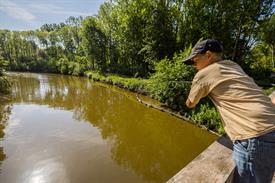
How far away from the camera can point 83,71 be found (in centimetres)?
2994

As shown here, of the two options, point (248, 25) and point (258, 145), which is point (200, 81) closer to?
point (258, 145)

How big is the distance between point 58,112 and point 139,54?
42.9 ft

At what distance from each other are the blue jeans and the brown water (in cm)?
356

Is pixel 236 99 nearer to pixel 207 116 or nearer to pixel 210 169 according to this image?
pixel 210 169

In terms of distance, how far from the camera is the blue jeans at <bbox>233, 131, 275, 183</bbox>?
48.7 inches

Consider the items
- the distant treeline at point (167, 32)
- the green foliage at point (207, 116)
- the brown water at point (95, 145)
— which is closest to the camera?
the brown water at point (95, 145)

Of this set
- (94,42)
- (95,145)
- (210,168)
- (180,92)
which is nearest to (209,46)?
(210,168)

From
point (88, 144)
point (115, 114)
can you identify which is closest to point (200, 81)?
point (88, 144)

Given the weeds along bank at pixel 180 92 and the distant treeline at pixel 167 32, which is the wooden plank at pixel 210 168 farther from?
the distant treeline at pixel 167 32

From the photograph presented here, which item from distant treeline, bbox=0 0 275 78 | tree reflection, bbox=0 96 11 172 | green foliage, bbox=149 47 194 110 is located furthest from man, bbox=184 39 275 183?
distant treeline, bbox=0 0 275 78

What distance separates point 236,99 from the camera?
1327 millimetres

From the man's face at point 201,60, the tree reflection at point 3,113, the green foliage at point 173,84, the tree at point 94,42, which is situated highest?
the tree at point 94,42

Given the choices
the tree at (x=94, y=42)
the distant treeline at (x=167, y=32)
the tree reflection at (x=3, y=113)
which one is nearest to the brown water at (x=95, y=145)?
the tree reflection at (x=3, y=113)

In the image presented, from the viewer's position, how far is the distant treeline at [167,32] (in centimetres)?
1652
